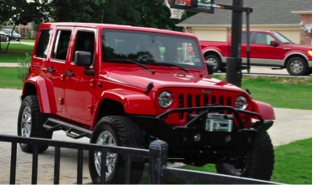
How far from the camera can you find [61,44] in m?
9.55

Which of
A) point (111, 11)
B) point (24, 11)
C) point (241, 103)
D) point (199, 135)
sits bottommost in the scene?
point (199, 135)

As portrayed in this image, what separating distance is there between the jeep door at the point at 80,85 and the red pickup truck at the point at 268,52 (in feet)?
61.1

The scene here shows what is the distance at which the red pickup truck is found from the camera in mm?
27203

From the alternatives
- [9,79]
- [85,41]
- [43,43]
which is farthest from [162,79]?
[9,79]

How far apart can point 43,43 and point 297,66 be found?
60.3ft

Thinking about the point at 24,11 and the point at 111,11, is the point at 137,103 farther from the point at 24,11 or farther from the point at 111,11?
the point at 111,11

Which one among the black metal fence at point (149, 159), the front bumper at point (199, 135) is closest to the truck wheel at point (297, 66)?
the front bumper at point (199, 135)

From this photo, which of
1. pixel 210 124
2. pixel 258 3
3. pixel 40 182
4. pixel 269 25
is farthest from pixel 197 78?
pixel 258 3

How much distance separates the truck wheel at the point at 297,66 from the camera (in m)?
26.9

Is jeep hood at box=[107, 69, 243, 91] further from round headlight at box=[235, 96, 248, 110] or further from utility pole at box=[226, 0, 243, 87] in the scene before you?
utility pole at box=[226, 0, 243, 87]

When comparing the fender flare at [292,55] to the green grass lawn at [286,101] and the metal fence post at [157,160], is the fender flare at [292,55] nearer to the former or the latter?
the green grass lawn at [286,101]

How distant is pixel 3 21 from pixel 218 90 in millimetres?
46094

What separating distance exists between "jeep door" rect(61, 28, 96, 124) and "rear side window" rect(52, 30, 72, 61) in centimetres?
30

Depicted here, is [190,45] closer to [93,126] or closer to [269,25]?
[93,126]
